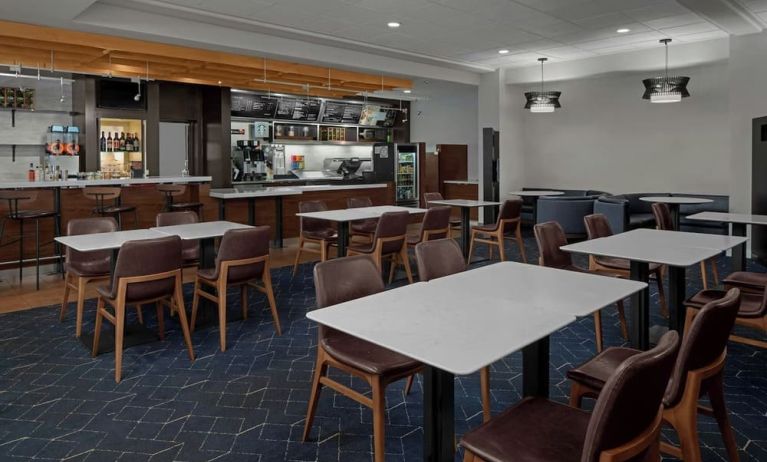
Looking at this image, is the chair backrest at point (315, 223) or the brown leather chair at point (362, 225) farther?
the brown leather chair at point (362, 225)

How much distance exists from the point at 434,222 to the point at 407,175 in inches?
210

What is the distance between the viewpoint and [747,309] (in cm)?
320

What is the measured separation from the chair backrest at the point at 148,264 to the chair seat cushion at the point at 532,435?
2559mm

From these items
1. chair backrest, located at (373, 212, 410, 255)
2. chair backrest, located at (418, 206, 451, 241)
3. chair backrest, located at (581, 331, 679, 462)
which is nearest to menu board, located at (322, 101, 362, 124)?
chair backrest, located at (418, 206, 451, 241)

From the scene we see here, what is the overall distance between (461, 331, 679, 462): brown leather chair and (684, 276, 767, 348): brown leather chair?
153 centimetres

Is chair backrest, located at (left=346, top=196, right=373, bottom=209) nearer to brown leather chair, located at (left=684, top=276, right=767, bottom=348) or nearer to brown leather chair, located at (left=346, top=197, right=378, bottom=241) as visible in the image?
brown leather chair, located at (left=346, top=197, right=378, bottom=241)

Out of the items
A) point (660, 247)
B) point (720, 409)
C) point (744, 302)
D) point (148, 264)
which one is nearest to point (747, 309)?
point (744, 302)

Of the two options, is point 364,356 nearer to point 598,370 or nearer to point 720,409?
point 598,370

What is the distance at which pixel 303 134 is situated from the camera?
38.4 ft

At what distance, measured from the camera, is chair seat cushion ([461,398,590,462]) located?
168 centimetres

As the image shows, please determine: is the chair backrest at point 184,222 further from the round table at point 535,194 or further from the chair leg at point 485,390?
the round table at point 535,194

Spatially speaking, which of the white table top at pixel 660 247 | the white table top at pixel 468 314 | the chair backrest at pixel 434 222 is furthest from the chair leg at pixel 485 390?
the chair backrest at pixel 434 222

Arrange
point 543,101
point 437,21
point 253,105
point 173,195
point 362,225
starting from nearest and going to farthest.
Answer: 1. point 437,21
2. point 362,225
3. point 173,195
4. point 543,101
5. point 253,105

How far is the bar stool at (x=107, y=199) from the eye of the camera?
6578mm
